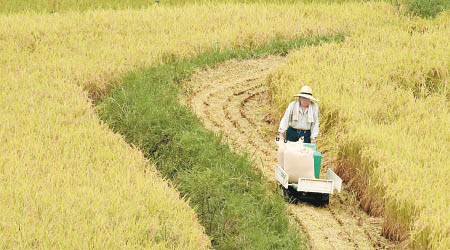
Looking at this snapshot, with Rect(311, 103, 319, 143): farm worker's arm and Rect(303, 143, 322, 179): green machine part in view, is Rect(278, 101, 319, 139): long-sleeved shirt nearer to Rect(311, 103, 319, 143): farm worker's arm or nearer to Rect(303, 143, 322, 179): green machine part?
Rect(311, 103, 319, 143): farm worker's arm

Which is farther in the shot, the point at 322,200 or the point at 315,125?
the point at 315,125

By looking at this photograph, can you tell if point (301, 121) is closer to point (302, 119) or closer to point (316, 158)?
point (302, 119)

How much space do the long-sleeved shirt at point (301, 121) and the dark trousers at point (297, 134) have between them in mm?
79

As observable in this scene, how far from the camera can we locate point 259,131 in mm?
9758

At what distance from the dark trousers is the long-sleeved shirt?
79 millimetres

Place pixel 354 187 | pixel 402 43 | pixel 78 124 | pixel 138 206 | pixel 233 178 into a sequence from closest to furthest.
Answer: pixel 138 206
pixel 233 178
pixel 354 187
pixel 78 124
pixel 402 43

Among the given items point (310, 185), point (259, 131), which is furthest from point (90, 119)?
point (310, 185)

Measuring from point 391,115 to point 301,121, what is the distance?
167 cm

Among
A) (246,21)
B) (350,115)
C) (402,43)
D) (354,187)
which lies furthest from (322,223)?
(246,21)

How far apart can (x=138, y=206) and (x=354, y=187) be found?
2.91 metres

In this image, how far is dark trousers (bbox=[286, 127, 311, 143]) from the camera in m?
8.12

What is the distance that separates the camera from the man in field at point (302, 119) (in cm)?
793

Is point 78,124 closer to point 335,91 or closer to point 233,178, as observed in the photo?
point 233,178

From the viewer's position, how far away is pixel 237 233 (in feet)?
21.4
